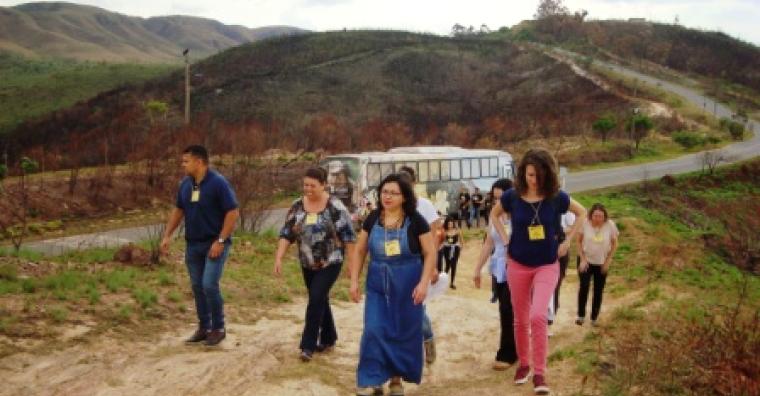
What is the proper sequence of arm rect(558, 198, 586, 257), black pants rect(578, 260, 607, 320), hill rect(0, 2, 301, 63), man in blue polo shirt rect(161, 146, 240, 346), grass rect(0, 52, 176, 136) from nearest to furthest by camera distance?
arm rect(558, 198, 586, 257)
man in blue polo shirt rect(161, 146, 240, 346)
black pants rect(578, 260, 607, 320)
grass rect(0, 52, 176, 136)
hill rect(0, 2, 301, 63)

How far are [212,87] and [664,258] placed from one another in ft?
177

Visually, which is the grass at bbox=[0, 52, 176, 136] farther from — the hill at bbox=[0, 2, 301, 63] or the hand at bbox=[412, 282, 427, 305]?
the hand at bbox=[412, 282, 427, 305]

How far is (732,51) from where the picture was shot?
8681 cm

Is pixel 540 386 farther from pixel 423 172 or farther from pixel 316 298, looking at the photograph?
pixel 423 172

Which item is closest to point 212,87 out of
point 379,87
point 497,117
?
point 379,87

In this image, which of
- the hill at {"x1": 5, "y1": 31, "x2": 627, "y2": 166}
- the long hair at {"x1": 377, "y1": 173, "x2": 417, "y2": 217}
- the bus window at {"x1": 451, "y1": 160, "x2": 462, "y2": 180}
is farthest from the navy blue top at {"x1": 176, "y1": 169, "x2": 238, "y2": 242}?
the hill at {"x1": 5, "y1": 31, "x2": 627, "y2": 166}

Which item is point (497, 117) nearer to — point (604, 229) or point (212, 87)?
point (212, 87)

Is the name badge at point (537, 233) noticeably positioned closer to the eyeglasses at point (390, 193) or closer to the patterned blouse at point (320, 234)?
the eyeglasses at point (390, 193)

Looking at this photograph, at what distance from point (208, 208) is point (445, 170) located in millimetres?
17901

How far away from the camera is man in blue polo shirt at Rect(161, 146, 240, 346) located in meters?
6.57

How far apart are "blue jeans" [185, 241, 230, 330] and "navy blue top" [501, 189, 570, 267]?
272 centimetres

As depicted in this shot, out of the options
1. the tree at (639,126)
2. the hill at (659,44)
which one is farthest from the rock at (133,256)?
the hill at (659,44)

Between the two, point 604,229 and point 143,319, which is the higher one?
point 604,229

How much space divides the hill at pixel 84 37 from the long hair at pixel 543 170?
424ft
